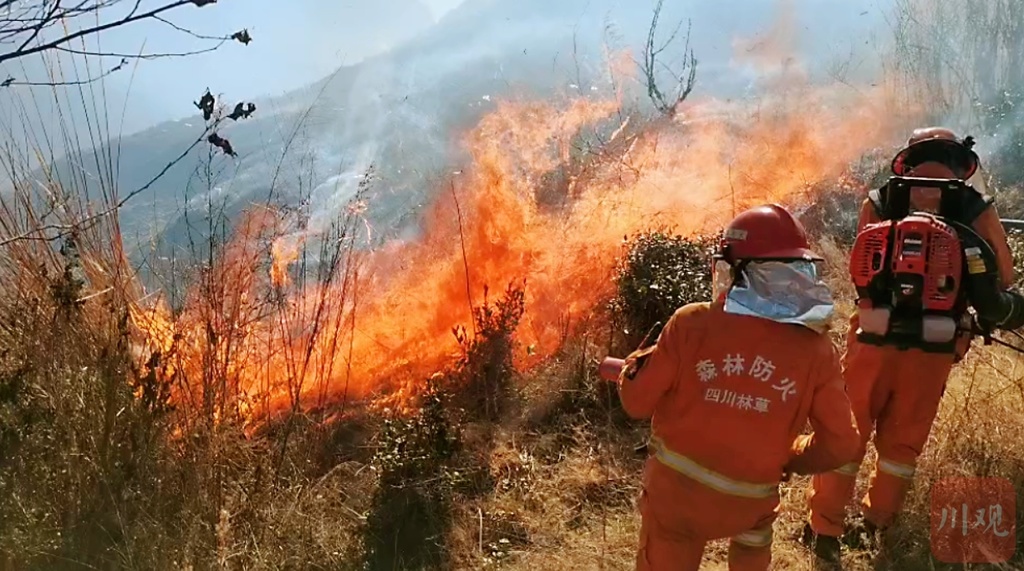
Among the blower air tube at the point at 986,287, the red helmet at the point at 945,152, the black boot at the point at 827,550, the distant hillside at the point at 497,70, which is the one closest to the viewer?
the blower air tube at the point at 986,287

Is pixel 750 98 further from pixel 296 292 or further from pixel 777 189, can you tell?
pixel 296 292

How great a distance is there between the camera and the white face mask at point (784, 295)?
2334 mm

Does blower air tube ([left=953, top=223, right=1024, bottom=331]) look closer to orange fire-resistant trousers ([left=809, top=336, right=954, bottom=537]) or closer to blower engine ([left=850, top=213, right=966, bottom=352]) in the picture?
blower engine ([left=850, top=213, right=966, bottom=352])

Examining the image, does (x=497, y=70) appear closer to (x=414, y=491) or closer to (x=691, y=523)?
(x=414, y=491)

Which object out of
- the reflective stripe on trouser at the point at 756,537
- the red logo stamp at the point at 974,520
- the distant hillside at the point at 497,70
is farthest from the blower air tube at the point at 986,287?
the distant hillside at the point at 497,70

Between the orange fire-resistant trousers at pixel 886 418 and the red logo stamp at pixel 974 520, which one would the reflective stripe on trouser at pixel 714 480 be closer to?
the orange fire-resistant trousers at pixel 886 418

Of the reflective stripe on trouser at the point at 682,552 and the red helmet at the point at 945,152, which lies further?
the red helmet at the point at 945,152

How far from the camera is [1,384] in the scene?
10.1ft

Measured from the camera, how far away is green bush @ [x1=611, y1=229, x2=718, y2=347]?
547 centimetres

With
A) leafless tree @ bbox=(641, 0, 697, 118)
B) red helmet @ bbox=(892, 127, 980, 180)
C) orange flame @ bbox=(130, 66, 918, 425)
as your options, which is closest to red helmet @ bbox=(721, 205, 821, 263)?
red helmet @ bbox=(892, 127, 980, 180)

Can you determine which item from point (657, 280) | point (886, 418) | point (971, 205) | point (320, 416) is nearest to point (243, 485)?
point (320, 416)

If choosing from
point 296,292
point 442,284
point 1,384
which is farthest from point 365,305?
point 1,384

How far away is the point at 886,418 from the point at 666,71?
30.8 feet

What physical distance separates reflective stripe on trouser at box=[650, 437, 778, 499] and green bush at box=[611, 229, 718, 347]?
9.38 feet
